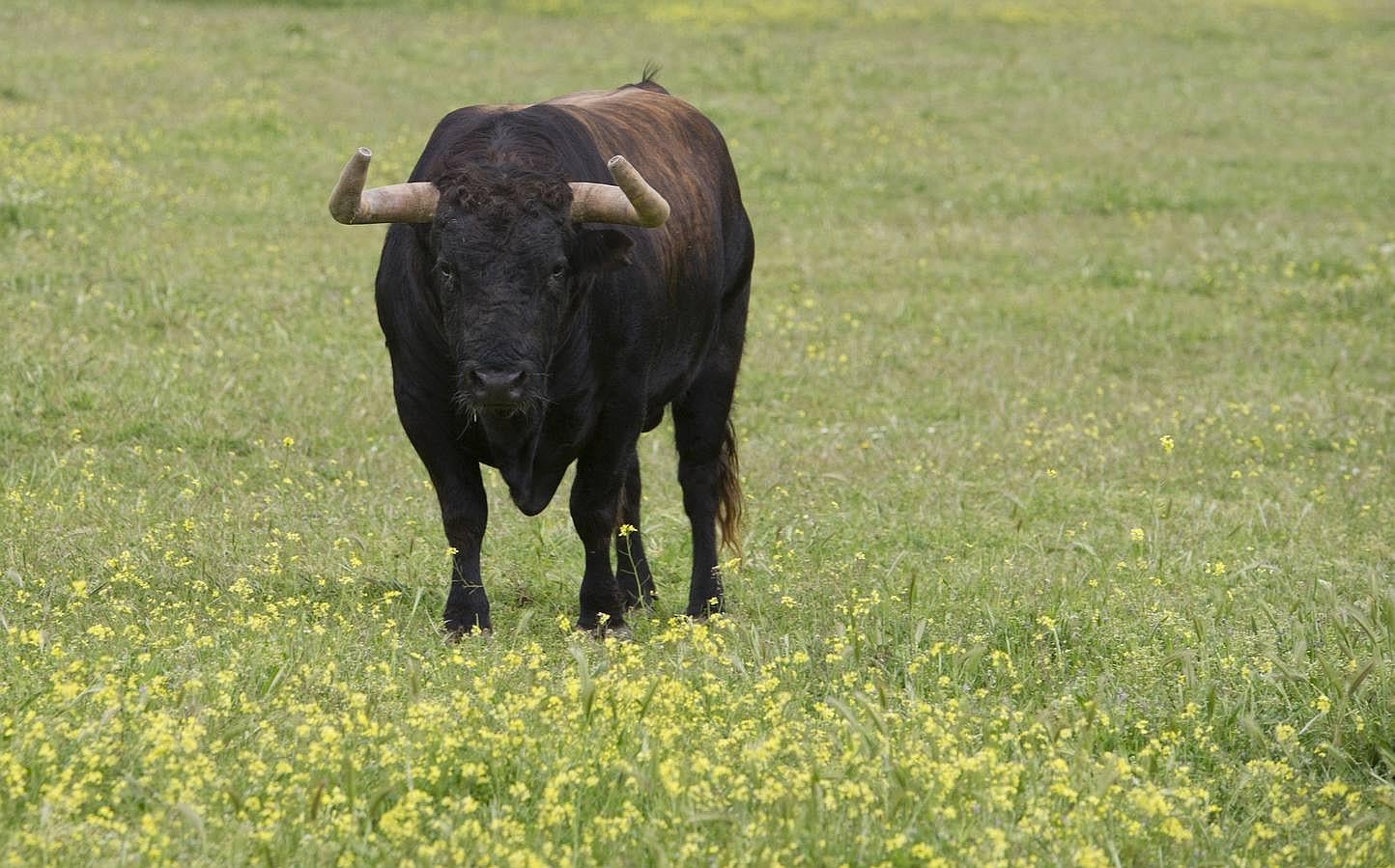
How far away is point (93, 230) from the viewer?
15.2 meters

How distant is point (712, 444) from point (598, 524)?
124cm

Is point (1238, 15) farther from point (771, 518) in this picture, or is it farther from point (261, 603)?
point (261, 603)

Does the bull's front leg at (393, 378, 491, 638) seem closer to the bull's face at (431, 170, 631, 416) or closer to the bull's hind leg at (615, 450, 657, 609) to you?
the bull's face at (431, 170, 631, 416)

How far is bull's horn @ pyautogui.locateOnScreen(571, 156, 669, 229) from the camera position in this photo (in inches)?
277

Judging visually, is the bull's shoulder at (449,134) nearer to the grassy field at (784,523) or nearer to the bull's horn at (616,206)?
the bull's horn at (616,206)

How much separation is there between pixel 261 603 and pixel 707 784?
121 inches

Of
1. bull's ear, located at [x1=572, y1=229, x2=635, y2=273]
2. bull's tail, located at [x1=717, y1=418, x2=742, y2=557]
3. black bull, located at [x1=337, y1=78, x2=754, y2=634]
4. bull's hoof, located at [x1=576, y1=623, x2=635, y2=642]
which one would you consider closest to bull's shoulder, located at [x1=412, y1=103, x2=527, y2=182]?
black bull, located at [x1=337, y1=78, x2=754, y2=634]

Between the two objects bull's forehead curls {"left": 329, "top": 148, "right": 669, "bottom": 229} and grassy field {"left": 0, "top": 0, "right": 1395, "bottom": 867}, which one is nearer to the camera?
grassy field {"left": 0, "top": 0, "right": 1395, "bottom": 867}

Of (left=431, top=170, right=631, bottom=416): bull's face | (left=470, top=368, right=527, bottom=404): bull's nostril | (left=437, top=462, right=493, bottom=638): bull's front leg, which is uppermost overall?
(left=431, top=170, right=631, bottom=416): bull's face

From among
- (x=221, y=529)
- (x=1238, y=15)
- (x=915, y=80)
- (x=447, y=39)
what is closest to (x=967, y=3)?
(x=1238, y=15)

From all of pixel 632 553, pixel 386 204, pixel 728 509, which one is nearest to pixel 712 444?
pixel 728 509

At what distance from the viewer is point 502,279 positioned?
679 centimetres

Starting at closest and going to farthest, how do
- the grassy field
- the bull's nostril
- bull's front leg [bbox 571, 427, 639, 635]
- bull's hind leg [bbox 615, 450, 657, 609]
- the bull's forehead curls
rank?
the grassy field → the bull's nostril → the bull's forehead curls → bull's front leg [bbox 571, 427, 639, 635] → bull's hind leg [bbox 615, 450, 657, 609]

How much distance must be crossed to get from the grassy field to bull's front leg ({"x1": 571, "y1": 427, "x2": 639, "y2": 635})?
0.22 m
